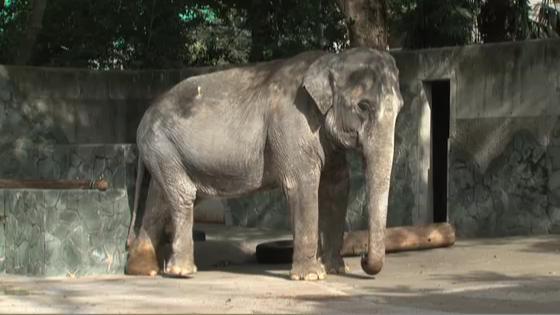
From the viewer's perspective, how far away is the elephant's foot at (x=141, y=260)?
37.6 feet

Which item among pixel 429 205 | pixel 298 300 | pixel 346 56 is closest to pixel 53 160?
pixel 429 205

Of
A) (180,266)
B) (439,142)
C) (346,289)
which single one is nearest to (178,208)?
(180,266)

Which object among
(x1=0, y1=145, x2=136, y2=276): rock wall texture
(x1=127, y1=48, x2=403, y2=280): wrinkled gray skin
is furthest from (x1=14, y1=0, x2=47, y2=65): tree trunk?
(x1=0, y1=145, x2=136, y2=276): rock wall texture

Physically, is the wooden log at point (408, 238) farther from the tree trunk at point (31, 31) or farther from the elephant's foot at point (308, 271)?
the tree trunk at point (31, 31)

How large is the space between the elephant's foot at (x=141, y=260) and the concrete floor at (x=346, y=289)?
1.07 ft

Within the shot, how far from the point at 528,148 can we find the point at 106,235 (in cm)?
594

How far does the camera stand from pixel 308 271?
10.5m

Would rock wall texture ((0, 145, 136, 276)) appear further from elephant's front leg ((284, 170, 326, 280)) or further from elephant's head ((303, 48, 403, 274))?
elephant's head ((303, 48, 403, 274))

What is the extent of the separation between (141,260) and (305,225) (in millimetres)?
2095

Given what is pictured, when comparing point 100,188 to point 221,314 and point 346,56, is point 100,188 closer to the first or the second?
→ point 346,56

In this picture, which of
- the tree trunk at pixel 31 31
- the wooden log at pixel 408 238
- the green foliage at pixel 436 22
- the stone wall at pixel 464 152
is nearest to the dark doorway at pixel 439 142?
the stone wall at pixel 464 152

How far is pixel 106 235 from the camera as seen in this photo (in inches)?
446

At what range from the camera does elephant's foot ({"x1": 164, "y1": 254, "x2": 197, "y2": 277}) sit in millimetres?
11102

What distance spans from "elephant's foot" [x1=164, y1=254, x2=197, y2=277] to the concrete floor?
0.46 ft
